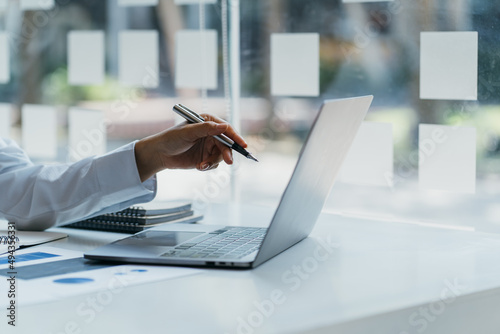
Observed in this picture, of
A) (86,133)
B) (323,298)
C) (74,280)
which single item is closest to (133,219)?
(74,280)

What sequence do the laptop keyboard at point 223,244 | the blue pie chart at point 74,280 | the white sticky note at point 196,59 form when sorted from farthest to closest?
the white sticky note at point 196,59 < the laptop keyboard at point 223,244 < the blue pie chart at point 74,280

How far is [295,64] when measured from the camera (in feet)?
6.21

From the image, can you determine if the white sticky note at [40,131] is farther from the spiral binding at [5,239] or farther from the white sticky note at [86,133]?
the spiral binding at [5,239]

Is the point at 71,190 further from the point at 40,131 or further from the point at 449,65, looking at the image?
the point at 40,131

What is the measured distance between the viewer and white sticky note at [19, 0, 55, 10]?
2754 mm

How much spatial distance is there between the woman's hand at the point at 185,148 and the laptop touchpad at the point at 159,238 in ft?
0.35

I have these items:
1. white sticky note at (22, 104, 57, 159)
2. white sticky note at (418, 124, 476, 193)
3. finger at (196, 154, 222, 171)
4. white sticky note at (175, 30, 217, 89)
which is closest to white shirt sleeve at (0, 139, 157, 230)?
finger at (196, 154, 222, 171)

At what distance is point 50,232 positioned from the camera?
1357mm

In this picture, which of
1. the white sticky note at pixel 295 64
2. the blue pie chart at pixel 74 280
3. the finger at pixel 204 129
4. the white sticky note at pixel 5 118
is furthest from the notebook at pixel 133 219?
the white sticky note at pixel 5 118

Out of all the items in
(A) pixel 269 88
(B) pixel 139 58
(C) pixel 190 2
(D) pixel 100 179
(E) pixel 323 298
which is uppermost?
(C) pixel 190 2

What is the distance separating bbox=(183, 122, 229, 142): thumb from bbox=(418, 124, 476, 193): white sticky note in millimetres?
555

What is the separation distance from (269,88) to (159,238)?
0.85 metres

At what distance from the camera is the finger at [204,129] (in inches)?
47.5

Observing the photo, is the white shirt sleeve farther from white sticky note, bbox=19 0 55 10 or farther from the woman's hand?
white sticky note, bbox=19 0 55 10
